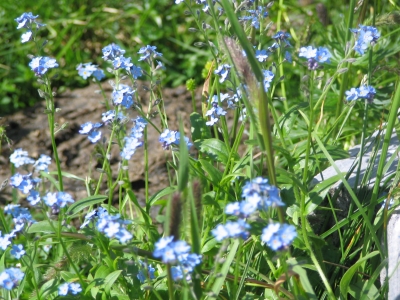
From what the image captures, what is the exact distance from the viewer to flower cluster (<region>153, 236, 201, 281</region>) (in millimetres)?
1398

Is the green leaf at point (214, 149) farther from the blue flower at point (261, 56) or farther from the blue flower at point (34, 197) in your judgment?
the blue flower at point (34, 197)

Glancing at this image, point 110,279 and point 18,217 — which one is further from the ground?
point 18,217

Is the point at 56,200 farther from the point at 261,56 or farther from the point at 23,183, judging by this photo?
the point at 261,56

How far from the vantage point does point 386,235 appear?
2.02m

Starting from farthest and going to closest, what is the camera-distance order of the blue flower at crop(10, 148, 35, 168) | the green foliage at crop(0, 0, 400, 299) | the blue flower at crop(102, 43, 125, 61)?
the blue flower at crop(102, 43, 125, 61), the blue flower at crop(10, 148, 35, 168), the green foliage at crop(0, 0, 400, 299)

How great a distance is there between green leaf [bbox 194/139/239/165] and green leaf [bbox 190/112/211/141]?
124 mm

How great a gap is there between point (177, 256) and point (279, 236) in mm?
240

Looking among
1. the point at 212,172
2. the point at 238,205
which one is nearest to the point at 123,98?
the point at 212,172

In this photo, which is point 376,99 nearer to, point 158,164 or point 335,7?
point 158,164

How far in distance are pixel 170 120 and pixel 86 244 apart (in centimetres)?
179

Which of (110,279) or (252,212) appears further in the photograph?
(110,279)

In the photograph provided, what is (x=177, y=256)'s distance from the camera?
1.45 meters

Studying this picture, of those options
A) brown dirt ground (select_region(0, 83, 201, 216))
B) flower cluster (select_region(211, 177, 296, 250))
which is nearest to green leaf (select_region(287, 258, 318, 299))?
flower cluster (select_region(211, 177, 296, 250))

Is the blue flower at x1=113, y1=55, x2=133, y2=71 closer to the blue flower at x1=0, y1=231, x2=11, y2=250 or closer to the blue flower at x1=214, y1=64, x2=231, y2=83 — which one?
the blue flower at x1=214, y1=64, x2=231, y2=83
